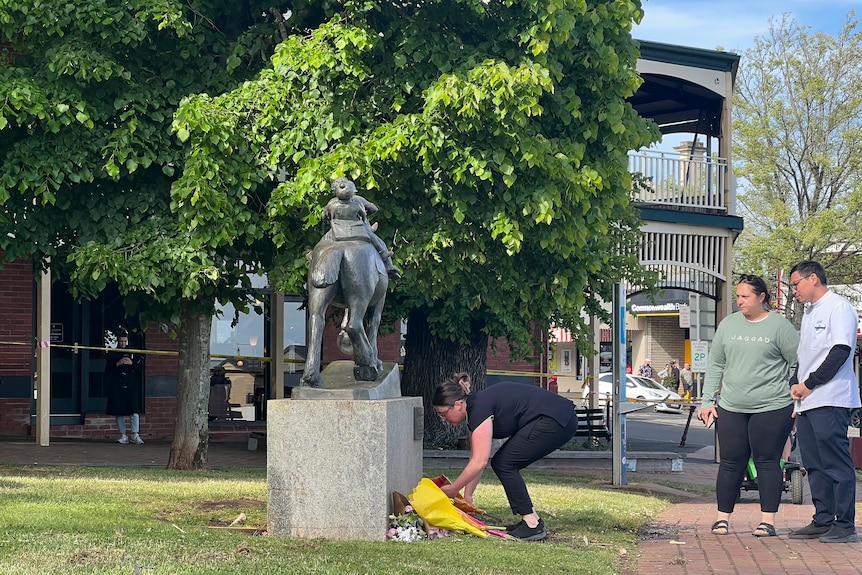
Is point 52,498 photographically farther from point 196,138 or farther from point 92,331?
point 92,331

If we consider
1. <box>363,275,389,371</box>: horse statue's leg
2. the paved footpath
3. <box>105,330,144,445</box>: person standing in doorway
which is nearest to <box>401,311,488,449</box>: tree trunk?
<box>105,330,144,445</box>: person standing in doorway

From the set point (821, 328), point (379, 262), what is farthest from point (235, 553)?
point (821, 328)

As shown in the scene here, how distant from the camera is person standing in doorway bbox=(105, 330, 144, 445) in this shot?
17.2 m

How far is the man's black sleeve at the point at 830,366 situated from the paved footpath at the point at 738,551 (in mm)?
1137

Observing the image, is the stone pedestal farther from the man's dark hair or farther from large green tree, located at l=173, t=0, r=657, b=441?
large green tree, located at l=173, t=0, r=657, b=441

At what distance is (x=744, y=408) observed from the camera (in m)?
8.27

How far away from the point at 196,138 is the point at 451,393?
195 inches

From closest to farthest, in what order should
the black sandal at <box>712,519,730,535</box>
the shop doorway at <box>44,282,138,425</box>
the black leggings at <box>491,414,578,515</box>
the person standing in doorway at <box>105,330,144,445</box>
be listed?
the black leggings at <box>491,414,578,515</box>, the black sandal at <box>712,519,730,535</box>, the person standing in doorway at <box>105,330,144,445</box>, the shop doorway at <box>44,282,138,425</box>

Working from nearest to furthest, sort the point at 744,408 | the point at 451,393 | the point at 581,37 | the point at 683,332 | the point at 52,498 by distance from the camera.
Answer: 1. the point at 451,393
2. the point at 744,408
3. the point at 52,498
4. the point at 581,37
5. the point at 683,332

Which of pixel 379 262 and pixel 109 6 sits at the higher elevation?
pixel 109 6

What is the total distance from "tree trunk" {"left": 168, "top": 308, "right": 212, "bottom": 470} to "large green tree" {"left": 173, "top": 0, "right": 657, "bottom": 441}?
54.0 inches

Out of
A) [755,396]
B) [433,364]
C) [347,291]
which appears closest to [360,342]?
[347,291]

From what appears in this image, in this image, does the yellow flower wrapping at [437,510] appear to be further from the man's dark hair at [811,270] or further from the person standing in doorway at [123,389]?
the person standing in doorway at [123,389]

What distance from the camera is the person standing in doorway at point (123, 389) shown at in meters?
17.2
